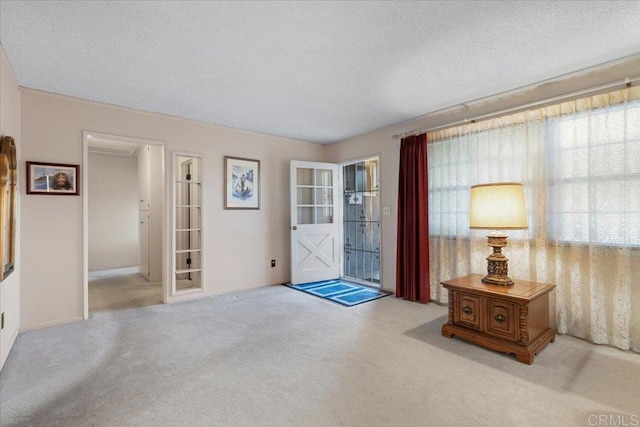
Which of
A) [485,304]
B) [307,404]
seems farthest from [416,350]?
[307,404]

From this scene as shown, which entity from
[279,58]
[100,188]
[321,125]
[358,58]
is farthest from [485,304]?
→ [100,188]

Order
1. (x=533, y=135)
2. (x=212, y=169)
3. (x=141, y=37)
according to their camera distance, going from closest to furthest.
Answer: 1. (x=141, y=37)
2. (x=533, y=135)
3. (x=212, y=169)

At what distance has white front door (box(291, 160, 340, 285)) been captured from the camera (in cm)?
487

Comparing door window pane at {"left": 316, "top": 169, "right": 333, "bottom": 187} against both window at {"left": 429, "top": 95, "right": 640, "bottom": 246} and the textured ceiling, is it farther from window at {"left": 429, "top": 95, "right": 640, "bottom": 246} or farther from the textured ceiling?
window at {"left": 429, "top": 95, "right": 640, "bottom": 246}

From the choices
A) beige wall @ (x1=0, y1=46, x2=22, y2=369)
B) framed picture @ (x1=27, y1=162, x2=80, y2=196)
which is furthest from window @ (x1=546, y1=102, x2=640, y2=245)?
framed picture @ (x1=27, y1=162, x2=80, y2=196)

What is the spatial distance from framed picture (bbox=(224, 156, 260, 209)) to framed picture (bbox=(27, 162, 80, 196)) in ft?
5.58

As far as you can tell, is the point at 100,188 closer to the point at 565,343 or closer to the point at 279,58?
the point at 279,58

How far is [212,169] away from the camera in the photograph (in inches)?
169

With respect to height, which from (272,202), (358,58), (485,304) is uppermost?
(358,58)

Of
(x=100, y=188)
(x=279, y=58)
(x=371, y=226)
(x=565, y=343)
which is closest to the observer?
(x=279, y=58)

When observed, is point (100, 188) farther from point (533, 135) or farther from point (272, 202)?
point (533, 135)

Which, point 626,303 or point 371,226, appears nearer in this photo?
point 626,303

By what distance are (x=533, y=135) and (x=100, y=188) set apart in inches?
295

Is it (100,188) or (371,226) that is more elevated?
(100,188)
